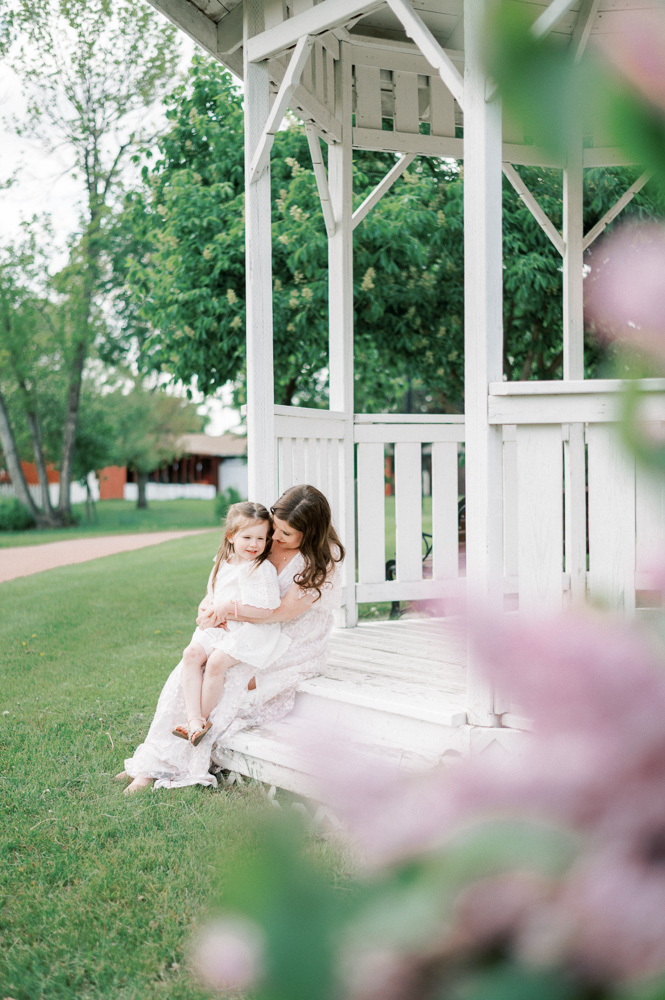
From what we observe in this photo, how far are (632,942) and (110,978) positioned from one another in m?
2.15

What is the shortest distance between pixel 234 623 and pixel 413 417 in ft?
6.25

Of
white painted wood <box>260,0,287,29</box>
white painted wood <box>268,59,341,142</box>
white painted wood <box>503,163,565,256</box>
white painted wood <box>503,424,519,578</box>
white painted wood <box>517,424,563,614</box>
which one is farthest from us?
white painted wood <box>503,163,565,256</box>

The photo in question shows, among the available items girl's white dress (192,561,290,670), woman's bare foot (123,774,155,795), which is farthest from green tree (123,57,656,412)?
woman's bare foot (123,774,155,795)

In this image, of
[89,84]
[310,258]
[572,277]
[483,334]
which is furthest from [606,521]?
[89,84]

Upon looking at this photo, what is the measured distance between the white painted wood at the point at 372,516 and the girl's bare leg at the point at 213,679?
1538 mm

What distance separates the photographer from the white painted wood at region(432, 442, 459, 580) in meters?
4.78

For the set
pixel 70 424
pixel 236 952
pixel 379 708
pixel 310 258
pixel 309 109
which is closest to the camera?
pixel 236 952

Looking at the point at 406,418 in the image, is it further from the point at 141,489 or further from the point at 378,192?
the point at 141,489

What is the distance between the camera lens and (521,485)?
2.68 metres

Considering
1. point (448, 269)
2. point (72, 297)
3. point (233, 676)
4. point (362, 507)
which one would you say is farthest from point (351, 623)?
point (72, 297)

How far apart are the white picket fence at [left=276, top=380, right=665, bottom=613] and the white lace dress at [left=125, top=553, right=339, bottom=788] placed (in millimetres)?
707

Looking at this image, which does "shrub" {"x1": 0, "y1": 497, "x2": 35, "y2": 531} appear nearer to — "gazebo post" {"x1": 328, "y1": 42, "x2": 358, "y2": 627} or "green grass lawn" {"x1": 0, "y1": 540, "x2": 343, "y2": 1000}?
"green grass lawn" {"x1": 0, "y1": 540, "x2": 343, "y2": 1000}

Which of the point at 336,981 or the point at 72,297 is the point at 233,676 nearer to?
the point at 336,981

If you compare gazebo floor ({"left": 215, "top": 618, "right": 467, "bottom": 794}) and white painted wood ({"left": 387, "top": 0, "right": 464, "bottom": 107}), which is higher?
white painted wood ({"left": 387, "top": 0, "right": 464, "bottom": 107})
